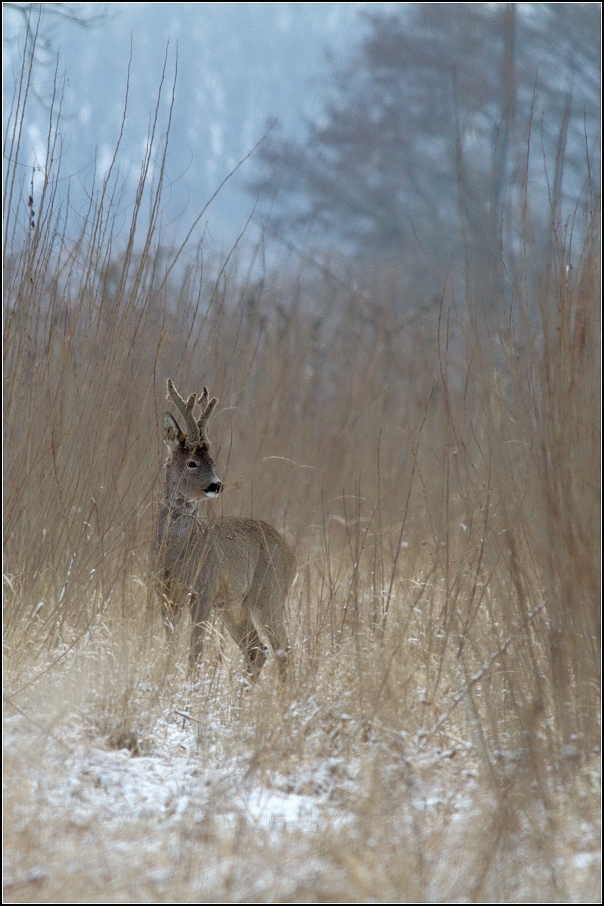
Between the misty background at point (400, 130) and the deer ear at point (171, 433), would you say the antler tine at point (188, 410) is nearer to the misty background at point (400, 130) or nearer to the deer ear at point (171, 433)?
the deer ear at point (171, 433)

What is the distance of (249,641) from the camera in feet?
16.7

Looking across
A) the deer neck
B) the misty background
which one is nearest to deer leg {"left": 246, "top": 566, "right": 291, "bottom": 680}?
the deer neck

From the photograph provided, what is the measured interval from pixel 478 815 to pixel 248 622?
8.46ft

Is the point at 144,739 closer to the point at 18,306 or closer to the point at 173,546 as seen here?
the point at 173,546

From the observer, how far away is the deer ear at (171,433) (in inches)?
200

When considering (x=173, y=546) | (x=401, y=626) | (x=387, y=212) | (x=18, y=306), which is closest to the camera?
(x=401, y=626)

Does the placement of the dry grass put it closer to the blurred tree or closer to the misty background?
the misty background

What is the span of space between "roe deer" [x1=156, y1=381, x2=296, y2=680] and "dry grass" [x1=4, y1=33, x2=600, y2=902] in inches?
5.2

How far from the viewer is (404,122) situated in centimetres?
2244

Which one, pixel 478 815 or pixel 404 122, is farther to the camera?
pixel 404 122

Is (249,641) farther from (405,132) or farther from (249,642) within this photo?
(405,132)

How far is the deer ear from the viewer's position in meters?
5.07

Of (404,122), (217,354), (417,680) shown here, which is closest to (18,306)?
(217,354)

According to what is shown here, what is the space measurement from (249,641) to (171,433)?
1070 millimetres
